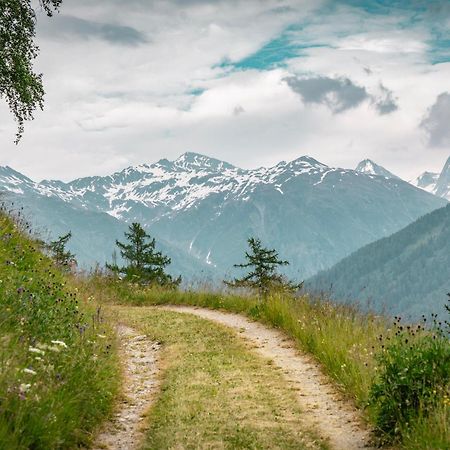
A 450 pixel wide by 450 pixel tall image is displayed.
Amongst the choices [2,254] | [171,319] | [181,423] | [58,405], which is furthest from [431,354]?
[171,319]

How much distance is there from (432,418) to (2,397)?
5.66m

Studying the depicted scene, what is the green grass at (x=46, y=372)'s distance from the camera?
22.6ft

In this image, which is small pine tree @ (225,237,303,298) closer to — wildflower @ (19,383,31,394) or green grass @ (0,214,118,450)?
green grass @ (0,214,118,450)

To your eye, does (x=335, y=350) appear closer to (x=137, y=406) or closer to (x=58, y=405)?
(x=137, y=406)

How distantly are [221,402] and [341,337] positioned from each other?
4.39 m

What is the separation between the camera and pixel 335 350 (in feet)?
41.5

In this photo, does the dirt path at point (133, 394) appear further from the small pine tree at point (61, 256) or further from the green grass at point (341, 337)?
the small pine tree at point (61, 256)

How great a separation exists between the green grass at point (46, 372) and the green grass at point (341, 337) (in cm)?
471

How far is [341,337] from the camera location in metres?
13.5

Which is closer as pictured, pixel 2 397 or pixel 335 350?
pixel 2 397

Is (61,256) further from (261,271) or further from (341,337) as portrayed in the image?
(341,337)

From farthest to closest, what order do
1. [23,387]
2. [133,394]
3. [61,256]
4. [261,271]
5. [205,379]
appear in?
1. [261,271]
2. [61,256]
3. [205,379]
4. [133,394]
5. [23,387]

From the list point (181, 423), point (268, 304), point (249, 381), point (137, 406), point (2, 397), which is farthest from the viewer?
point (268, 304)

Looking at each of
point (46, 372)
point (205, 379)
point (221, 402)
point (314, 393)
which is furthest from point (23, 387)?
point (314, 393)
